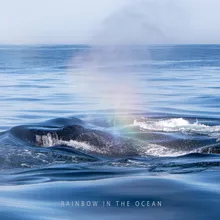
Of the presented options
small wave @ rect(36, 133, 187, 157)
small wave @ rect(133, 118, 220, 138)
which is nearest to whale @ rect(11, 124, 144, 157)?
small wave @ rect(36, 133, 187, 157)

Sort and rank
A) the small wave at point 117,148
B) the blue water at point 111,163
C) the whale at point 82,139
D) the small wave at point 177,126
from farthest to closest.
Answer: the small wave at point 177,126
the whale at point 82,139
the small wave at point 117,148
the blue water at point 111,163

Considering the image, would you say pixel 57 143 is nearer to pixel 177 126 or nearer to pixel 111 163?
pixel 111 163

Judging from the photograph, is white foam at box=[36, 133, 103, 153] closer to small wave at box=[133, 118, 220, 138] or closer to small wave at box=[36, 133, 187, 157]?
small wave at box=[36, 133, 187, 157]

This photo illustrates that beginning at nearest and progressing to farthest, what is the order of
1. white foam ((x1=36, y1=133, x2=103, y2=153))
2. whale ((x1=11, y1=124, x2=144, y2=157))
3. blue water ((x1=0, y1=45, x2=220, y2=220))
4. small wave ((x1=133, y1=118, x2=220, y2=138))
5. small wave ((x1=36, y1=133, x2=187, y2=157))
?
blue water ((x1=0, y1=45, x2=220, y2=220)) < small wave ((x1=36, y1=133, x2=187, y2=157)) < whale ((x1=11, y1=124, x2=144, y2=157)) < white foam ((x1=36, y1=133, x2=103, y2=153)) < small wave ((x1=133, y1=118, x2=220, y2=138))

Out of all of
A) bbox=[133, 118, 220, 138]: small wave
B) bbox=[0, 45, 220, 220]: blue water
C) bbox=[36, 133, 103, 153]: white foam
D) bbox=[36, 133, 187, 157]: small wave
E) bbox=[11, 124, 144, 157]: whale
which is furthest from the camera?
bbox=[133, 118, 220, 138]: small wave

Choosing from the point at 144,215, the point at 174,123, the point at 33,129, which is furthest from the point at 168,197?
the point at 174,123

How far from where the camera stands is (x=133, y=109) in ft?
90.2

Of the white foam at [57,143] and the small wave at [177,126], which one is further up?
the white foam at [57,143]

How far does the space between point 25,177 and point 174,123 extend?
8.77m

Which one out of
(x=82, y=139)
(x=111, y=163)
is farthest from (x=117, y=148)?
(x=111, y=163)

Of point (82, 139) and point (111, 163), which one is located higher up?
point (82, 139)

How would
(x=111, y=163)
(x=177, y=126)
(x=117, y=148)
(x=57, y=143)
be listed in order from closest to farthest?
(x=111, y=163) < (x=117, y=148) < (x=57, y=143) < (x=177, y=126)

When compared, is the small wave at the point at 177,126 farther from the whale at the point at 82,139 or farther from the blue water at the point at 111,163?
the whale at the point at 82,139

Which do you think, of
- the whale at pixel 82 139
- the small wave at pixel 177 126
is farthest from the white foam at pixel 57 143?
the small wave at pixel 177 126
